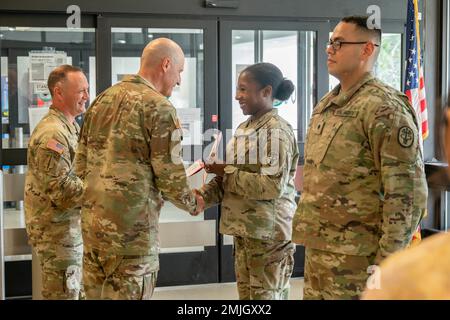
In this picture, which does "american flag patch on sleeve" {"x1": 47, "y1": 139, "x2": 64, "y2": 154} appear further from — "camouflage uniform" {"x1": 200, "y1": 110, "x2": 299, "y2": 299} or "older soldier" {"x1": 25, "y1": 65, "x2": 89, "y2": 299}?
"camouflage uniform" {"x1": 200, "y1": 110, "x2": 299, "y2": 299}

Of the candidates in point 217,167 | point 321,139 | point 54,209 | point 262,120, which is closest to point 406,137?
point 321,139

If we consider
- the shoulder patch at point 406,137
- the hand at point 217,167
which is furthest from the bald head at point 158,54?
the shoulder patch at point 406,137

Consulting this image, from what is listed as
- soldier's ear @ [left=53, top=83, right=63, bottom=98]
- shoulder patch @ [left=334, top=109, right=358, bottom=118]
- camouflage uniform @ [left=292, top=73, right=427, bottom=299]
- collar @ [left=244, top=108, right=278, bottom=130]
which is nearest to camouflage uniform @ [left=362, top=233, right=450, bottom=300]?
camouflage uniform @ [left=292, top=73, right=427, bottom=299]

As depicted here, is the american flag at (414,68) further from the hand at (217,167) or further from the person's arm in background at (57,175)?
the person's arm in background at (57,175)

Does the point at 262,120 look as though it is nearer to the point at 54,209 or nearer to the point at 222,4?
the point at 54,209

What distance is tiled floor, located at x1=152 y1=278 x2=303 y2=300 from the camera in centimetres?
487

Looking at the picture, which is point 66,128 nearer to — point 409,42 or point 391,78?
point 409,42

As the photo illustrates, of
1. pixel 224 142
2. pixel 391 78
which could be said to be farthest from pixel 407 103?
pixel 391 78

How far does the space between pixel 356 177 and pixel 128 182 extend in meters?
1.03

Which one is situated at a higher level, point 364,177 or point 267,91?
point 267,91

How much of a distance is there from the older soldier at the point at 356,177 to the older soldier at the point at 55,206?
4.70 ft

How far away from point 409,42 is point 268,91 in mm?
1951

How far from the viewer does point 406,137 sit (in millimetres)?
2426

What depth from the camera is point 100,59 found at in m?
5.02
